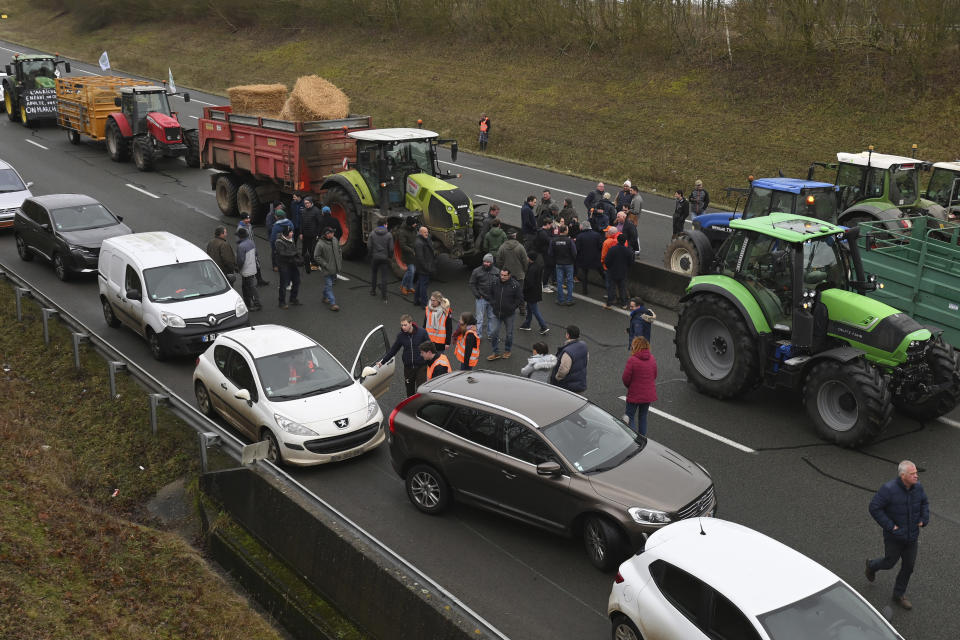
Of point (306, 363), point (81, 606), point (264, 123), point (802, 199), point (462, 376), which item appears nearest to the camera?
point (81, 606)

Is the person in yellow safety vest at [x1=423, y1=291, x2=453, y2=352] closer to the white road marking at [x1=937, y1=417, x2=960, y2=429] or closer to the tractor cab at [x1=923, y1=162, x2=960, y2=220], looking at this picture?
the white road marking at [x1=937, y1=417, x2=960, y2=429]

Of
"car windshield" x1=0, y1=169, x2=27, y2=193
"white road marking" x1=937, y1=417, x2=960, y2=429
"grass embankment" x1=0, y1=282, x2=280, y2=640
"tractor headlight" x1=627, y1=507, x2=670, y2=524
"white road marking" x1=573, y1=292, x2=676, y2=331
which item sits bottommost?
"grass embankment" x1=0, y1=282, x2=280, y2=640

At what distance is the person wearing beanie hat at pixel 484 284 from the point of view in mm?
14344

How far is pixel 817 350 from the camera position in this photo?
1178 centimetres

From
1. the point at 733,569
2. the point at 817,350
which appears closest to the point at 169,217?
the point at 817,350

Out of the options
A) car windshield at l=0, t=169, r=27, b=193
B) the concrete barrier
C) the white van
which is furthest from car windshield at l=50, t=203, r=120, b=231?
the concrete barrier

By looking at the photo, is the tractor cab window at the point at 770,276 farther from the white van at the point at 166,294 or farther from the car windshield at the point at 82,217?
the car windshield at the point at 82,217

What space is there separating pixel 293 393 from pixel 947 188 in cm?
1434

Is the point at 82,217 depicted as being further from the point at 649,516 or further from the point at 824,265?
the point at 649,516

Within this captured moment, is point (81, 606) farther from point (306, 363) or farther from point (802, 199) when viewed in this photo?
point (802, 199)

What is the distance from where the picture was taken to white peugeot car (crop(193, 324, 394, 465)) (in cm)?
1074

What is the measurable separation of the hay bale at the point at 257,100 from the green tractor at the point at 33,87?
14.6 m

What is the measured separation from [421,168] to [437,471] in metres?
10.7

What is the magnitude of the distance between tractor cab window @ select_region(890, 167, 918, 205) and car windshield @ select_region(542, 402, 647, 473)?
11178 millimetres
